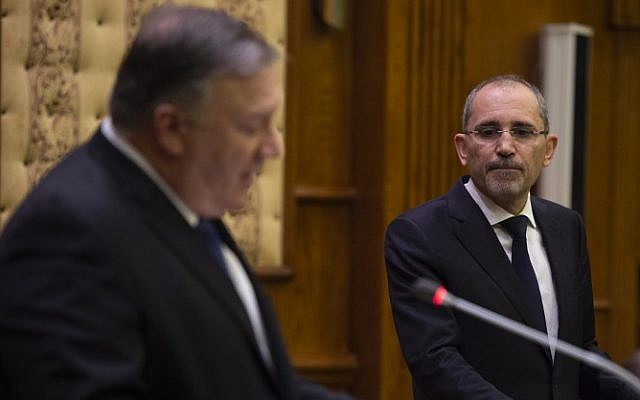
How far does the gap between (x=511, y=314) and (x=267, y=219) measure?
6.62ft

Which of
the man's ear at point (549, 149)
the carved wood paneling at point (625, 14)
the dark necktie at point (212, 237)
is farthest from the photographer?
the carved wood paneling at point (625, 14)

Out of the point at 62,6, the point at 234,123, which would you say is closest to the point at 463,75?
the point at 62,6

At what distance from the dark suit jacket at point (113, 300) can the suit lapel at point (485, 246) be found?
1.16 m

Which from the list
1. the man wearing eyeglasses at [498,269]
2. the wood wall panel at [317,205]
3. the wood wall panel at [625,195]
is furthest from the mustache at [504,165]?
the wood wall panel at [625,195]

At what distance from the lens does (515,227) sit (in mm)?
3076

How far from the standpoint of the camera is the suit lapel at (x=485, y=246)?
295 centimetres

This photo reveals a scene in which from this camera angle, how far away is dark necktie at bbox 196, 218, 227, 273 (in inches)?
78.7

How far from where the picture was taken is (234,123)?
1.88 meters

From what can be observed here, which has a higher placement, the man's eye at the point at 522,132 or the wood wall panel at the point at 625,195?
the man's eye at the point at 522,132

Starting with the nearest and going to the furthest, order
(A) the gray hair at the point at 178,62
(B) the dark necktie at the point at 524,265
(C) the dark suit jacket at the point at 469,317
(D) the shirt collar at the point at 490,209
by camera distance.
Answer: (A) the gray hair at the point at 178,62 < (C) the dark suit jacket at the point at 469,317 < (B) the dark necktie at the point at 524,265 < (D) the shirt collar at the point at 490,209

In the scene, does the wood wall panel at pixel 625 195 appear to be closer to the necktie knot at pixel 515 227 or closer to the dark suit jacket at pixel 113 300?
the necktie knot at pixel 515 227

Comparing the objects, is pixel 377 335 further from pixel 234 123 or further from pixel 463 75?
pixel 234 123

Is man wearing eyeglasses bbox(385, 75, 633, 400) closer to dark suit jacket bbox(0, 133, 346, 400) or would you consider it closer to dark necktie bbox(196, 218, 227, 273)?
dark necktie bbox(196, 218, 227, 273)

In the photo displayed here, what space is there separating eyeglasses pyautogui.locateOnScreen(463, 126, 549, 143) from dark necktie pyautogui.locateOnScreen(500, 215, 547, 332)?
7.9 inches
